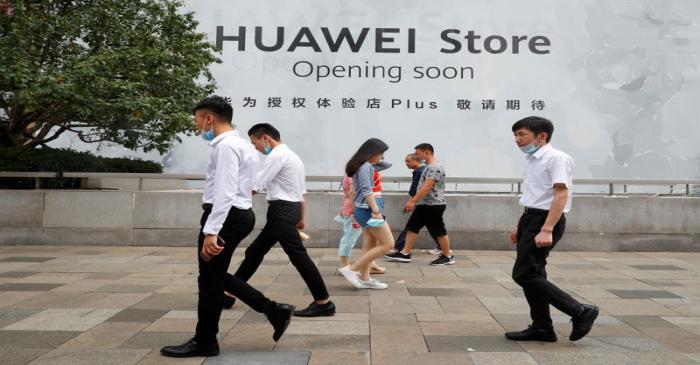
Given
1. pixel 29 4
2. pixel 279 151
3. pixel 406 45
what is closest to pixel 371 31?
pixel 406 45

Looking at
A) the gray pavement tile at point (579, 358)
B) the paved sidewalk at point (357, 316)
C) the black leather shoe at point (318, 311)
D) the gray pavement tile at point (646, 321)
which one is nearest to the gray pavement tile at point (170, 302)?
the paved sidewalk at point (357, 316)

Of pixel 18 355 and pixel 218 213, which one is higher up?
pixel 218 213

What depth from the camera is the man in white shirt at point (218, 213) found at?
3170 millimetres

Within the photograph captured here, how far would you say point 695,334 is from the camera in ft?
13.3

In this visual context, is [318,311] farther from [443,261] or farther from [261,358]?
[443,261]

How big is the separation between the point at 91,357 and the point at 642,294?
519cm

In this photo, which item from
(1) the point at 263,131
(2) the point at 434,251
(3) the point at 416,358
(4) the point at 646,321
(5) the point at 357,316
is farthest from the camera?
(2) the point at 434,251

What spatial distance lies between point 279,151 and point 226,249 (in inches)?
55.7

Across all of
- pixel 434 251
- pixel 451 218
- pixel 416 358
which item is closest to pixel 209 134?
pixel 416 358

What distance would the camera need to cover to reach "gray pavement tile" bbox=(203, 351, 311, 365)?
10.8ft

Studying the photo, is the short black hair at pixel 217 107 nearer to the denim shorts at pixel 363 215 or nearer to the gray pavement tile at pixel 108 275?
the denim shorts at pixel 363 215

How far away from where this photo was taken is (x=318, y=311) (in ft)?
14.7

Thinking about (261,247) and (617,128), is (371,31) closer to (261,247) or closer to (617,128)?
(617,128)

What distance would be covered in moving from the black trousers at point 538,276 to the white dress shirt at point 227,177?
1.97 metres
